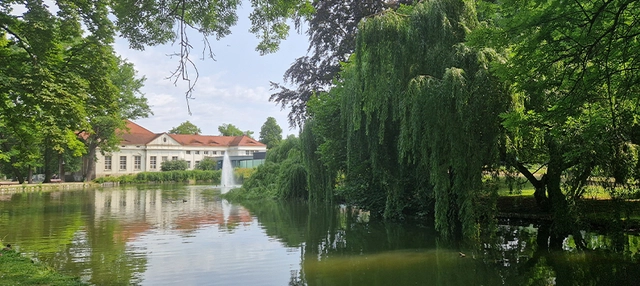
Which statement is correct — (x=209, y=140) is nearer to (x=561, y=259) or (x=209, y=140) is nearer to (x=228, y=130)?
(x=228, y=130)

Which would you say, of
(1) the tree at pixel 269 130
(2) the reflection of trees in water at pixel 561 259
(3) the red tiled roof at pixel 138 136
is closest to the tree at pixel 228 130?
(1) the tree at pixel 269 130

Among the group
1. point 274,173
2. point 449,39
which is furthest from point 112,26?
point 274,173

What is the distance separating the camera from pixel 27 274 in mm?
6453

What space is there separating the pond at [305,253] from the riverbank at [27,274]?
48cm

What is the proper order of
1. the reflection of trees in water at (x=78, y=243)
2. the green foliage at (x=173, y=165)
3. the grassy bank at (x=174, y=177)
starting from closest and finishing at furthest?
the reflection of trees in water at (x=78, y=243), the grassy bank at (x=174, y=177), the green foliage at (x=173, y=165)

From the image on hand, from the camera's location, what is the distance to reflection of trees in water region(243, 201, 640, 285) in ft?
23.3

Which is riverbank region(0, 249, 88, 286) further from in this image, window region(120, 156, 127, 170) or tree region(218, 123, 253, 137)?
tree region(218, 123, 253, 137)

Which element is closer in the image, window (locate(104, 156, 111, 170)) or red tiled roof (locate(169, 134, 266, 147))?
window (locate(104, 156, 111, 170))

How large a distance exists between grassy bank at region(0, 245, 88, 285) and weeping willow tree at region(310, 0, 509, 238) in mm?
7023

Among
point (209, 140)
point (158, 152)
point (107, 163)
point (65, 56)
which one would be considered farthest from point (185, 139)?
point (65, 56)

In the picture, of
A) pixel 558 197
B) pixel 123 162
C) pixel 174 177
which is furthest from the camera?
pixel 123 162

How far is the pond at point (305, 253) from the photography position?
23.6ft

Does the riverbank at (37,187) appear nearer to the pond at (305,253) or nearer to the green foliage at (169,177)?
the green foliage at (169,177)

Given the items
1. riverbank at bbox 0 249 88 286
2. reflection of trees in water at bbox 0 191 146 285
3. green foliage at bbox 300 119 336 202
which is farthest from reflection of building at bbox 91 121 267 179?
riverbank at bbox 0 249 88 286
